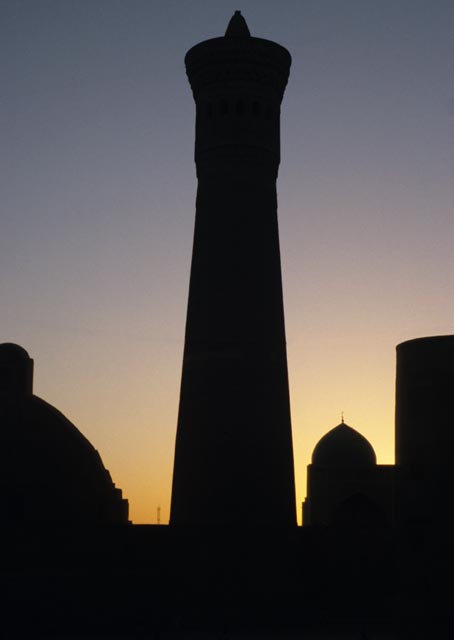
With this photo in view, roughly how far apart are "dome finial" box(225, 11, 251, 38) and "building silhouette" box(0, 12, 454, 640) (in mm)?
69

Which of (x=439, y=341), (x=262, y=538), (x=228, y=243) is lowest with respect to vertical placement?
(x=262, y=538)

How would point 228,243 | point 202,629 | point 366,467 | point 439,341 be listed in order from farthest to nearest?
point 366,467, point 228,243, point 202,629, point 439,341

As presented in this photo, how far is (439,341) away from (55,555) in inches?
417

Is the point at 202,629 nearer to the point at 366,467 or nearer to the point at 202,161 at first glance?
the point at 202,161

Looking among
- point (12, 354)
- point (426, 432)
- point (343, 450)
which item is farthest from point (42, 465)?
point (343, 450)

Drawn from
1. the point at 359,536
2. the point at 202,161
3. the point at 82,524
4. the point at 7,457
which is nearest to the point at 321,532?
the point at 359,536

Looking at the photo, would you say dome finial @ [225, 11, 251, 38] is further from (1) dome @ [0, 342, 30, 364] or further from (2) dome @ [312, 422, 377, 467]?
(2) dome @ [312, 422, 377, 467]

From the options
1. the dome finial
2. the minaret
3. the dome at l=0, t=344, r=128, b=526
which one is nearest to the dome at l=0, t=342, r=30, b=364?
the dome at l=0, t=344, r=128, b=526

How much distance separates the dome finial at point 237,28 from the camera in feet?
109

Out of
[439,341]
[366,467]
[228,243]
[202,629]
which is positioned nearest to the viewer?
[439,341]

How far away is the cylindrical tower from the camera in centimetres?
2228

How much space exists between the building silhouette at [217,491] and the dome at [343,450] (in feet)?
42.0

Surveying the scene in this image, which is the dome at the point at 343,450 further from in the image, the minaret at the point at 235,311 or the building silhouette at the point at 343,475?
the minaret at the point at 235,311

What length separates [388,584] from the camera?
95.9 ft
